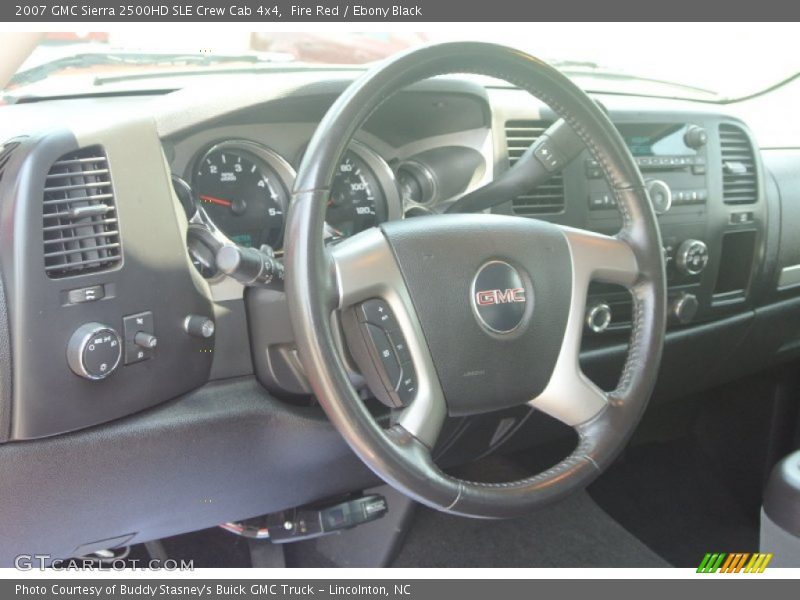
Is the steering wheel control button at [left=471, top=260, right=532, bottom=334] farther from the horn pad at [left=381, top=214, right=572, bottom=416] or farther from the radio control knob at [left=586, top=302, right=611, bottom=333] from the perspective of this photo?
Answer: the radio control knob at [left=586, top=302, right=611, bottom=333]

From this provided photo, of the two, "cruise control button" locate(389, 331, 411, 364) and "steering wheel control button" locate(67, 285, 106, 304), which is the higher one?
"steering wheel control button" locate(67, 285, 106, 304)

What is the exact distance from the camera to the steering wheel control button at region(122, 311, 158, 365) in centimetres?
118

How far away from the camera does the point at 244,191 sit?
143 cm

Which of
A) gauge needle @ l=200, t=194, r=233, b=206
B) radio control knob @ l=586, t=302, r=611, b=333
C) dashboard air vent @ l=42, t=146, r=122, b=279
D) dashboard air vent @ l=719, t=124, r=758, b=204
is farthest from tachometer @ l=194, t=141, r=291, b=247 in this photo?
dashboard air vent @ l=719, t=124, r=758, b=204

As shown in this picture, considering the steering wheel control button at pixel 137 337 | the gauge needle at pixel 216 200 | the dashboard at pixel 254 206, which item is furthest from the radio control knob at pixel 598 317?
the steering wheel control button at pixel 137 337

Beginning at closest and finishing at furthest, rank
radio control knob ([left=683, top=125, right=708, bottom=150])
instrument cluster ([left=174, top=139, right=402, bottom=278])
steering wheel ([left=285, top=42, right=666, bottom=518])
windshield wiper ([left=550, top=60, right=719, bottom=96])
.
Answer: steering wheel ([left=285, top=42, right=666, bottom=518])
instrument cluster ([left=174, top=139, right=402, bottom=278])
radio control knob ([left=683, top=125, right=708, bottom=150])
windshield wiper ([left=550, top=60, right=719, bottom=96])

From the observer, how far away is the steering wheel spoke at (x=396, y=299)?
1099 millimetres

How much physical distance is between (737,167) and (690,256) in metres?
0.33

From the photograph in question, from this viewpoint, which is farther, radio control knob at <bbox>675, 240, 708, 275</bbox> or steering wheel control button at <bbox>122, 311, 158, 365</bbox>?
radio control knob at <bbox>675, 240, 708, 275</bbox>

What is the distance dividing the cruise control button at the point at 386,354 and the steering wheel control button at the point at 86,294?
0.37 meters

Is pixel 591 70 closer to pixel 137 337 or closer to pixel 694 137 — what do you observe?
pixel 694 137

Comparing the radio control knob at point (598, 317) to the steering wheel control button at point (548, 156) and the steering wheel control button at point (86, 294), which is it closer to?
the steering wheel control button at point (548, 156)

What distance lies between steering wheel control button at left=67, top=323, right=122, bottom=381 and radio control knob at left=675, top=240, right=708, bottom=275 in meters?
1.27

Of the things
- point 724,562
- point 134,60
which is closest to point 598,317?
point 724,562
